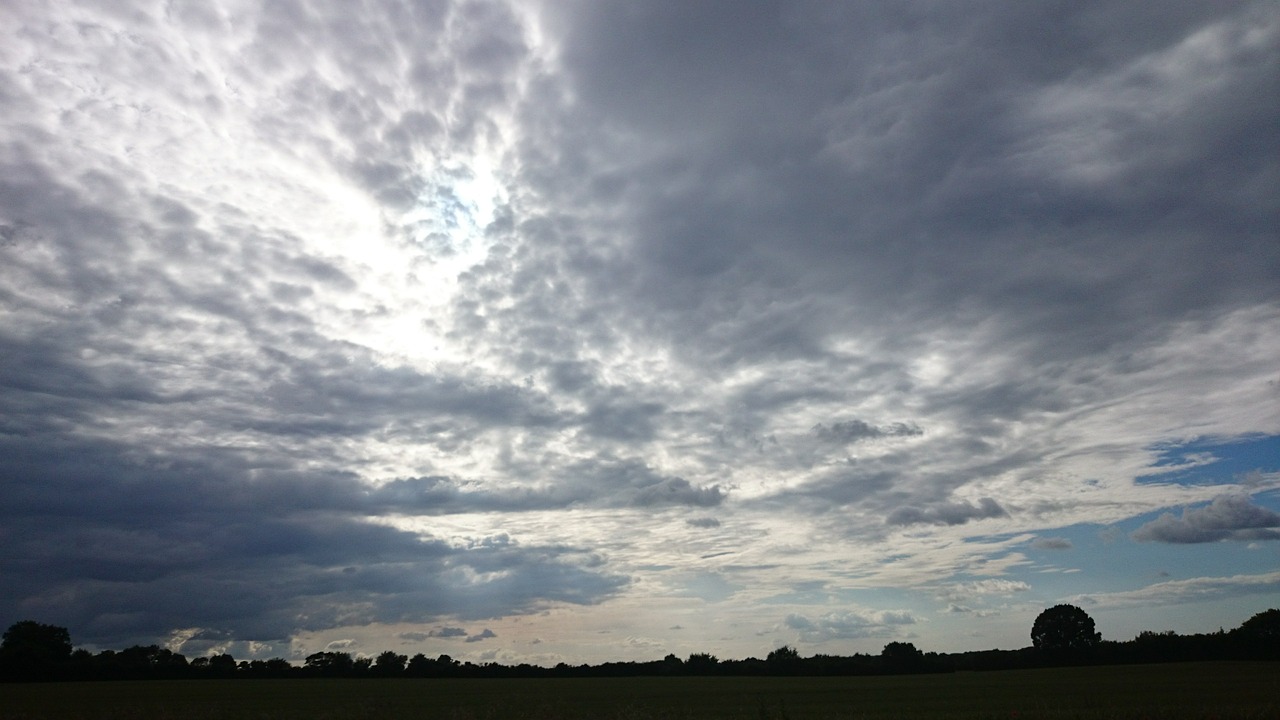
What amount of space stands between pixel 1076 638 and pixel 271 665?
15183cm

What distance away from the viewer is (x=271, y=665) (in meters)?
136

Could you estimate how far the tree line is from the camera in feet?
345

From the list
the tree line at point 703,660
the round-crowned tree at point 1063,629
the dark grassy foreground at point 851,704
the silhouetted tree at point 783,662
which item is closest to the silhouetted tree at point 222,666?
the tree line at point 703,660

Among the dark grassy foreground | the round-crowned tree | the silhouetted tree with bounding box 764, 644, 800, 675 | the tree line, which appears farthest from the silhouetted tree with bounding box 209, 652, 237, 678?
the round-crowned tree

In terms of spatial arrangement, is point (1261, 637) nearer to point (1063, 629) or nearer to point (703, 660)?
point (1063, 629)

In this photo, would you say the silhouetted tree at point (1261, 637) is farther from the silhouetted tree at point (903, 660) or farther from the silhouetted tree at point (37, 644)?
the silhouetted tree at point (37, 644)

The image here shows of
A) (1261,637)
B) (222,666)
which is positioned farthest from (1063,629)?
(222,666)

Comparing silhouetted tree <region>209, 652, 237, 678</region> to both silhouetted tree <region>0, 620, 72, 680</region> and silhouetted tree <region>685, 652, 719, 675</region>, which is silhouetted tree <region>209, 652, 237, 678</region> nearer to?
silhouetted tree <region>0, 620, 72, 680</region>

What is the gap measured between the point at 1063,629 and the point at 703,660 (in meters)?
71.5

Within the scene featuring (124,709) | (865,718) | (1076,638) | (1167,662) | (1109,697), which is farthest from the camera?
(1076,638)

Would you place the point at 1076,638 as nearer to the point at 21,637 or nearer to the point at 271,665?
the point at 271,665

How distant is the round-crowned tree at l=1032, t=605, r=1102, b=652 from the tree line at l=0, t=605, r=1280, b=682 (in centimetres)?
19

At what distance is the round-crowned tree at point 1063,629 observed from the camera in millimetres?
146750

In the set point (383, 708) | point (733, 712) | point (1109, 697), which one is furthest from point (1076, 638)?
point (383, 708)
